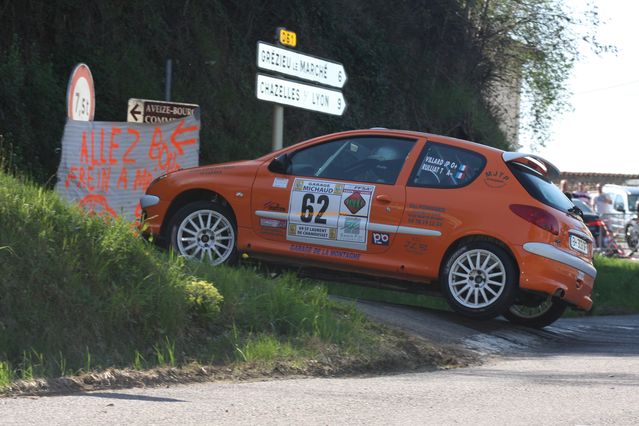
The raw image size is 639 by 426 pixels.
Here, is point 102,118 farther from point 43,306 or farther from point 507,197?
point 43,306

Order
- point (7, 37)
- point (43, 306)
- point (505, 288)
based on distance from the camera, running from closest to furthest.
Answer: point (43, 306), point (505, 288), point (7, 37)

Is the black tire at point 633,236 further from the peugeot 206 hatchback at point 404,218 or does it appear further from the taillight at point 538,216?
the taillight at point 538,216

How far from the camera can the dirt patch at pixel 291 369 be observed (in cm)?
705

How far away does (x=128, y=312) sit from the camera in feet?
26.9

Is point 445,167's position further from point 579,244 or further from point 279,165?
point 279,165

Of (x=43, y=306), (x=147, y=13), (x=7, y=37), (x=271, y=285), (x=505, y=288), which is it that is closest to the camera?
(x=43, y=306)

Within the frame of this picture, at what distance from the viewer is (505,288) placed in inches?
431

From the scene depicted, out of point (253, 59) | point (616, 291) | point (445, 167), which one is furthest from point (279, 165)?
point (253, 59)

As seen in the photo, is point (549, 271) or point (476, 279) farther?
point (476, 279)

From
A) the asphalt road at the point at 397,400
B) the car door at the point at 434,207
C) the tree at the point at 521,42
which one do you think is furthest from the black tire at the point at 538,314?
the tree at the point at 521,42

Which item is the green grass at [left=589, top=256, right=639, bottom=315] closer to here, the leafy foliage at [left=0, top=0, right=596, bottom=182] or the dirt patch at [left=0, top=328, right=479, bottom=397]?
the leafy foliage at [left=0, top=0, right=596, bottom=182]

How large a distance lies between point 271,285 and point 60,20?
11.4m

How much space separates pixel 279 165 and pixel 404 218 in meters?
1.40

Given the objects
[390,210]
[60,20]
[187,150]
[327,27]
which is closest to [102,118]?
[60,20]
